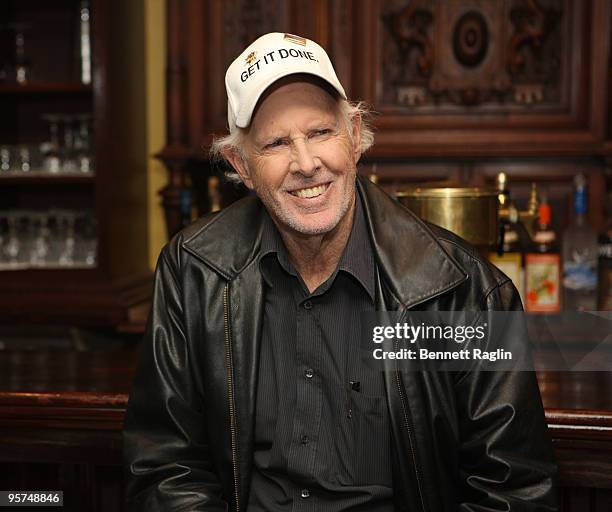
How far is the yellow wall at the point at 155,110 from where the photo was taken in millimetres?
3336

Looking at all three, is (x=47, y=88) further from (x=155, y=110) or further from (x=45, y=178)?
(x=155, y=110)

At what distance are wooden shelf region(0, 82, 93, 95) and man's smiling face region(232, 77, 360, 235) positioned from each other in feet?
5.94

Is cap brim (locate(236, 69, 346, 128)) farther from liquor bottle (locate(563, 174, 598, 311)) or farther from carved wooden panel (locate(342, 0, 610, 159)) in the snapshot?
carved wooden panel (locate(342, 0, 610, 159))

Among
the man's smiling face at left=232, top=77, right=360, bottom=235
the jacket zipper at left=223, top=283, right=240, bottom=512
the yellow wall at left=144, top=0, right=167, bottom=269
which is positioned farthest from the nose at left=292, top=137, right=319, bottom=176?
the yellow wall at left=144, top=0, right=167, bottom=269

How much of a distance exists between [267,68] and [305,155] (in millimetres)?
159

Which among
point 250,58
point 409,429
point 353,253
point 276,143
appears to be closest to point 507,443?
point 409,429

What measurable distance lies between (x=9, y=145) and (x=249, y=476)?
2356mm

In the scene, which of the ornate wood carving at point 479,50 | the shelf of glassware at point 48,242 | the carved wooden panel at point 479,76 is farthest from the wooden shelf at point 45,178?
the ornate wood carving at point 479,50

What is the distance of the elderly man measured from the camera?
4.46ft

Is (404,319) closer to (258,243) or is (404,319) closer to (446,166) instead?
(258,243)

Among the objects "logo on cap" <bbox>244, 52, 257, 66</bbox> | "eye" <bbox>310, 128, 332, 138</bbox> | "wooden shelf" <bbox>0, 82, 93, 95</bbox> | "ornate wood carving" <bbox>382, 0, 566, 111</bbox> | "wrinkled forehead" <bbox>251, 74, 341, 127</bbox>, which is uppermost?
"ornate wood carving" <bbox>382, 0, 566, 111</bbox>

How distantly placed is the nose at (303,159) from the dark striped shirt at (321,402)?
157 millimetres

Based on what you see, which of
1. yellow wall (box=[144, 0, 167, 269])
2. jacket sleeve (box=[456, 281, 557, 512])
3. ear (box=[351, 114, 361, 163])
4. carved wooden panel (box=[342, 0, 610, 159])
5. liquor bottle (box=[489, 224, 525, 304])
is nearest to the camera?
jacket sleeve (box=[456, 281, 557, 512])

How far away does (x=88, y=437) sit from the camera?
162cm
